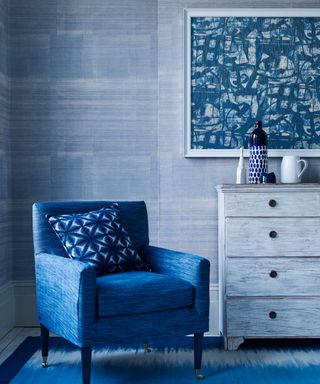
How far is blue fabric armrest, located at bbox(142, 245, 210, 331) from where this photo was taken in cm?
290

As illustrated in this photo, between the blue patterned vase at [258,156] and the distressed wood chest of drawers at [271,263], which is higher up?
the blue patterned vase at [258,156]

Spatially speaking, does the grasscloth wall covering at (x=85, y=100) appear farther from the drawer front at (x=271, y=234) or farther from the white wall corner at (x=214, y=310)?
the drawer front at (x=271, y=234)

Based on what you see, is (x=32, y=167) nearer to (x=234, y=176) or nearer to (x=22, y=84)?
(x=22, y=84)

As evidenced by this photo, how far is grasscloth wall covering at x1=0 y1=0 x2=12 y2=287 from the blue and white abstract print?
120cm

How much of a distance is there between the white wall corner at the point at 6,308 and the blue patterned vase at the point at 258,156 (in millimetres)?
1674

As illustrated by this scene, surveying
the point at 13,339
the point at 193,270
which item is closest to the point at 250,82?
the point at 193,270

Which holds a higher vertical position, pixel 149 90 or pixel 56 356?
pixel 149 90

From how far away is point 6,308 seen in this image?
3758 mm

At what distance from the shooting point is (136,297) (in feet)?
9.01

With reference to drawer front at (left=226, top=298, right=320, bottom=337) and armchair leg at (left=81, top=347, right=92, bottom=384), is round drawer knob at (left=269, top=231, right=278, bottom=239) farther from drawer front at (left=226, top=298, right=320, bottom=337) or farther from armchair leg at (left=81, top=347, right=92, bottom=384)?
armchair leg at (left=81, top=347, right=92, bottom=384)

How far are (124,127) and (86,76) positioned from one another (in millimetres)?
413

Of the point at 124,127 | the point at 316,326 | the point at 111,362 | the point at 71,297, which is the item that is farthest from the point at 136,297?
the point at 124,127

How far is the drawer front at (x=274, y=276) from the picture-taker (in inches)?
134

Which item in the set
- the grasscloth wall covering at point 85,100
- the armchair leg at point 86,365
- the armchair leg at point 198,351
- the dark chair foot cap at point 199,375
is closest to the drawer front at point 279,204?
the grasscloth wall covering at point 85,100
